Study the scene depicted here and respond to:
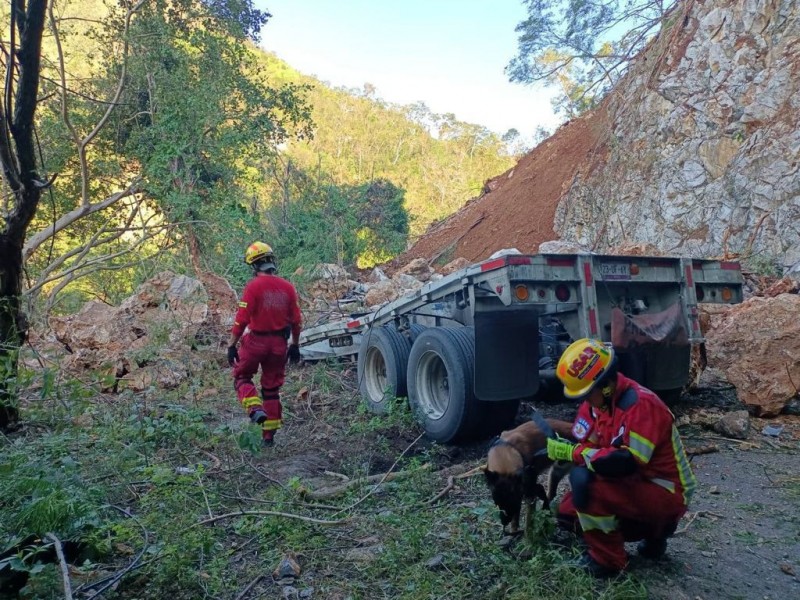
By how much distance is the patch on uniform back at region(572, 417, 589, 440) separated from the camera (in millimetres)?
3282

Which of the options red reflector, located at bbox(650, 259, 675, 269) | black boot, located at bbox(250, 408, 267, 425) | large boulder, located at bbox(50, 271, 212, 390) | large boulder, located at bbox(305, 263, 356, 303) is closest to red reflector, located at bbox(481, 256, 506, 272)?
red reflector, located at bbox(650, 259, 675, 269)

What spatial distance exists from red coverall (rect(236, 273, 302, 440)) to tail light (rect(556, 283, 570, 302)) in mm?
2652

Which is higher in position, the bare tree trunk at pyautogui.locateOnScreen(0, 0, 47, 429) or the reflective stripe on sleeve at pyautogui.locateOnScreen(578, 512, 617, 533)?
the bare tree trunk at pyautogui.locateOnScreen(0, 0, 47, 429)

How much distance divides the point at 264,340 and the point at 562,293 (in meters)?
2.89

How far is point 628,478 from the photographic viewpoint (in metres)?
3.07

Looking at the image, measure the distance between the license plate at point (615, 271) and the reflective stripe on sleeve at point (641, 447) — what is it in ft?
8.63

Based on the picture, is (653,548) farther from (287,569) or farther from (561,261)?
(561,261)

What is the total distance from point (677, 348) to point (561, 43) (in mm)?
15436

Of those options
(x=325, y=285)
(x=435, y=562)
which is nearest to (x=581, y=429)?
(x=435, y=562)

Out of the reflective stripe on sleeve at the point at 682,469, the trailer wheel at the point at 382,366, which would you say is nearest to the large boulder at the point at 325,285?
the trailer wheel at the point at 382,366

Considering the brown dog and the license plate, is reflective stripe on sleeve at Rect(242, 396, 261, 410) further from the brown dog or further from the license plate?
the license plate

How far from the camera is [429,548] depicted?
356 centimetres

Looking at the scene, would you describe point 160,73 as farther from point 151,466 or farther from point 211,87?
point 151,466

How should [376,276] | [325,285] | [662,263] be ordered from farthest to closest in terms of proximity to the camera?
[376,276], [325,285], [662,263]
